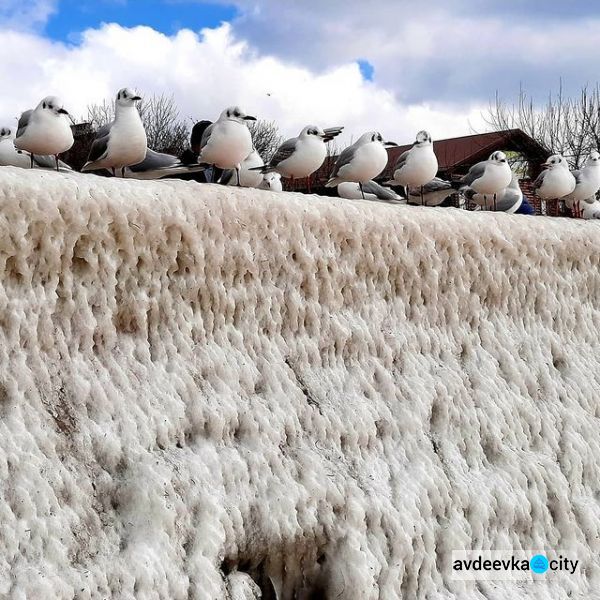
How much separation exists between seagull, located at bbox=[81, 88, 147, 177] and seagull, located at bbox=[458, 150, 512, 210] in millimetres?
3265

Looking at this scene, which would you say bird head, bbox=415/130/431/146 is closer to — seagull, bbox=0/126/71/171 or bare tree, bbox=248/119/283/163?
seagull, bbox=0/126/71/171

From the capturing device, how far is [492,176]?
26.8 feet

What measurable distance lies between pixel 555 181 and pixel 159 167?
13.3ft

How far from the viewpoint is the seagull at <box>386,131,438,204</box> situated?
7.92 m

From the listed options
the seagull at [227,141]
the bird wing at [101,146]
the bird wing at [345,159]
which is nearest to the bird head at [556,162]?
the bird wing at [345,159]

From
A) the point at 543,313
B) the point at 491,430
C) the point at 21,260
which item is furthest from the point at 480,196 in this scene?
the point at 21,260

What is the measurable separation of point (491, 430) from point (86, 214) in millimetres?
3052

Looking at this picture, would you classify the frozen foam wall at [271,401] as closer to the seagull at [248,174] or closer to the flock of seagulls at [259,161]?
the flock of seagulls at [259,161]

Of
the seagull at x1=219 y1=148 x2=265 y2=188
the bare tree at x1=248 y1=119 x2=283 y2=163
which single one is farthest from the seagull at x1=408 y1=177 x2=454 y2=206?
the bare tree at x1=248 y1=119 x2=283 y2=163

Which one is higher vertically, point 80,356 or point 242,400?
point 80,356

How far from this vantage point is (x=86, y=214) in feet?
15.1

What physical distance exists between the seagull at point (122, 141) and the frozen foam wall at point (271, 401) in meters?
1.18

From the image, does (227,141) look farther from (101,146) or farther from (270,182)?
(270,182)

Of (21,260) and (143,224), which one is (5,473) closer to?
(21,260)
